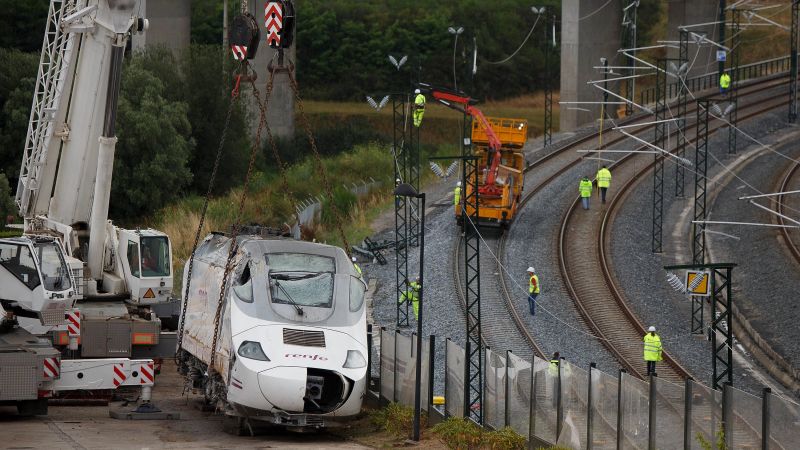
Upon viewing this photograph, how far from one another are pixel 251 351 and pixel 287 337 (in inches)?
26.6

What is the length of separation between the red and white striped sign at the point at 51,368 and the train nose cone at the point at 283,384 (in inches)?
218

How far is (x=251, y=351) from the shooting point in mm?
24734

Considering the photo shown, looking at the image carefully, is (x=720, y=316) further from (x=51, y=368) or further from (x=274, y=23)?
(x=51, y=368)

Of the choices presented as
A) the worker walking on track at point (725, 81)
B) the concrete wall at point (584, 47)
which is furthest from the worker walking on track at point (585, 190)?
the concrete wall at point (584, 47)

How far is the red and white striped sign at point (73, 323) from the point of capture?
31500 mm

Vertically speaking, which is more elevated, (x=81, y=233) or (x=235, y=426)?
(x=81, y=233)

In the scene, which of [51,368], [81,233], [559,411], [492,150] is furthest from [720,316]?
[492,150]

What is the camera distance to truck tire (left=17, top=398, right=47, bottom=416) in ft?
90.9

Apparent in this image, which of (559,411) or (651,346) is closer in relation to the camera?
(559,411)

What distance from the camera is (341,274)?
2648cm

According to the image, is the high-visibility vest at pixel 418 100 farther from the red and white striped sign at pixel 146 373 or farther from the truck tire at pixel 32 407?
the truck tire at pixel 32 407

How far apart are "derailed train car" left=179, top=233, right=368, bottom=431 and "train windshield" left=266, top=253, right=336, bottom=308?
0.02 metres

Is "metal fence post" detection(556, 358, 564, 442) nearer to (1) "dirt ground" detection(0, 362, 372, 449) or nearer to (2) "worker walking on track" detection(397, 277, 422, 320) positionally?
(1) "dirt ground" detection(0, 362, 372, 449)

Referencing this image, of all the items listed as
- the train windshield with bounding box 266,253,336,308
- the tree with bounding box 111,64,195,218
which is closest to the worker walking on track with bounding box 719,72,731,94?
the tree with bounding box 111,64,195,218
